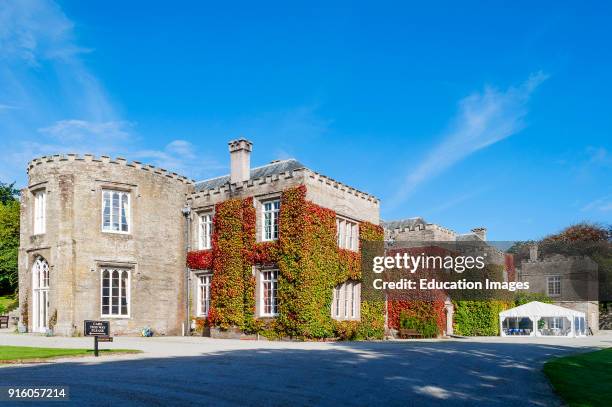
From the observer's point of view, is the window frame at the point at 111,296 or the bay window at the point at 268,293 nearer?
the bay window at the point at 268,293

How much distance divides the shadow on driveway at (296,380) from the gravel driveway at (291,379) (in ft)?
0.05

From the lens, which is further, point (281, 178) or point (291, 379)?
point (281, 178)

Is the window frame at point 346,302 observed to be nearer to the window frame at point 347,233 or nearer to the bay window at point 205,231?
the window frame at point 347,233

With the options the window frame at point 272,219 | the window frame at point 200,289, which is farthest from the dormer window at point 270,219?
the window frame at point 200,289

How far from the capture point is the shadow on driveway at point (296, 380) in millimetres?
9406

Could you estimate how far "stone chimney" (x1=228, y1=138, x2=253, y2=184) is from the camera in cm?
2936

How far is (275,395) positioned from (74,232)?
19858 millimetres

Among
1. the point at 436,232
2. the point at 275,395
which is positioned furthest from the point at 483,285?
the point at 275,395

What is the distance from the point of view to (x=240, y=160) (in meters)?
29.5

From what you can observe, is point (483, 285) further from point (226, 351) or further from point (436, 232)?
point (226, 351)

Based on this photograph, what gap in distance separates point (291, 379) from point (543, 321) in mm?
38964

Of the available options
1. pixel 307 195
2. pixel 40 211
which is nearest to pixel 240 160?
pixel 307 195

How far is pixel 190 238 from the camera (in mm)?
30578

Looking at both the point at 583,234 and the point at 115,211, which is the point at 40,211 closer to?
the point at 115,211
